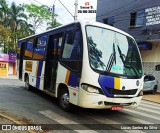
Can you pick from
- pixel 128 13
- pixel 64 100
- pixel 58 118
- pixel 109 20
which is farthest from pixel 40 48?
pixel 109 20

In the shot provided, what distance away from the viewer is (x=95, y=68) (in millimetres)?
7871

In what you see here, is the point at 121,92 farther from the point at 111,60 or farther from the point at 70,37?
the point at 70,37

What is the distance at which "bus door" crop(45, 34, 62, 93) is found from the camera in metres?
10.0

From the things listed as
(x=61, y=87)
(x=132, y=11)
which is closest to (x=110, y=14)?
(x=132, y=11)

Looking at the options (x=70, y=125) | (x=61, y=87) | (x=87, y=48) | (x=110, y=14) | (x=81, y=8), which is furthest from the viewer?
(x=110, y=14)

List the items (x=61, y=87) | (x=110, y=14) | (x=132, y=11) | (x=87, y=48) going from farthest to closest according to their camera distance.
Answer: (x=110, y=14), (x=132, y=11), (x=61, y=87), (x=87, y=48)

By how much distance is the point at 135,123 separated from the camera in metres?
8.15

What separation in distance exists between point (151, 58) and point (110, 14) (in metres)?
6.94

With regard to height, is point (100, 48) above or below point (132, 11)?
below

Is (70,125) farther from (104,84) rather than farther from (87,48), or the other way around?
(87,48)

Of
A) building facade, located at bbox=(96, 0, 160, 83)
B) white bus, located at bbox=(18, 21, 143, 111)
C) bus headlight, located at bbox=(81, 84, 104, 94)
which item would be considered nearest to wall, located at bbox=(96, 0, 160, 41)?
building facade, located at bbox=(96, 0, 160, 83)

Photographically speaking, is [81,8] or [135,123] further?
[81,8]

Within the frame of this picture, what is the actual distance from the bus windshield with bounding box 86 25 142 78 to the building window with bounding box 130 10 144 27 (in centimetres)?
1690

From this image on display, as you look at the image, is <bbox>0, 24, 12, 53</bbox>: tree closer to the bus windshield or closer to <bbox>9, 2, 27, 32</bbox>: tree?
<bbox>9, 2, 27, 32</bbox>: tree
